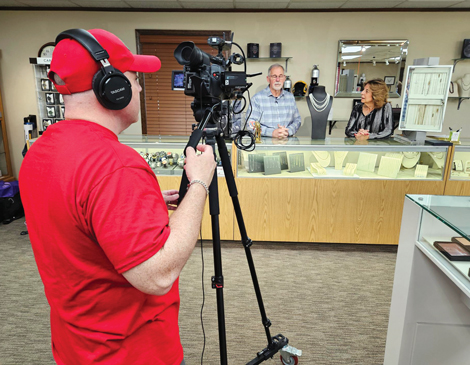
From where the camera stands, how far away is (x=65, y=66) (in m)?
0.68

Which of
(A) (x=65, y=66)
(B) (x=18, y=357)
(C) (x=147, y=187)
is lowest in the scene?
(B) (x=18, y=357)

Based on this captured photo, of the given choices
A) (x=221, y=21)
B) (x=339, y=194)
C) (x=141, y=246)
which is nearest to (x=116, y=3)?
(x=221, y=21)

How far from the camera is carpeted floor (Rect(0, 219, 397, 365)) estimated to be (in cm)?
188

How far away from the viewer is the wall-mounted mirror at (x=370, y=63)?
4.68 metres

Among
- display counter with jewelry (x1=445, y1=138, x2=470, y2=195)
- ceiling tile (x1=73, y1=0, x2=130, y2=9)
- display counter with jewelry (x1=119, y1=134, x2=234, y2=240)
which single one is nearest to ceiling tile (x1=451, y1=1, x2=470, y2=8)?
display counter with jewelry (x1=445, y1=138, x2=470, y2=195)

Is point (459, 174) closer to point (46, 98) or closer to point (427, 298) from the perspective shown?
point (427, 298)

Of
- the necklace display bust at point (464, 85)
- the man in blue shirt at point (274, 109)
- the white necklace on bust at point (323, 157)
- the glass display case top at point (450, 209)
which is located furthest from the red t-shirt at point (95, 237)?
the necklace display bust at point (464, 85)

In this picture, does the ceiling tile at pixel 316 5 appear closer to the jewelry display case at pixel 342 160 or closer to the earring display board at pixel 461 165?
the jewelry display case at pixel 342 160

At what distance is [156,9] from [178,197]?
448 cm

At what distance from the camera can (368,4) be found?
4.40 m

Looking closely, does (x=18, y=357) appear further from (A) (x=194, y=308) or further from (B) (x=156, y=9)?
(B) (x=156, y=9)

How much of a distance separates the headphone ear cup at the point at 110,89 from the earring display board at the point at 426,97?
2785 millimetres

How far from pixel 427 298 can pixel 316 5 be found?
433cm

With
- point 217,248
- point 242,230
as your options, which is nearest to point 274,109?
point 242,230
